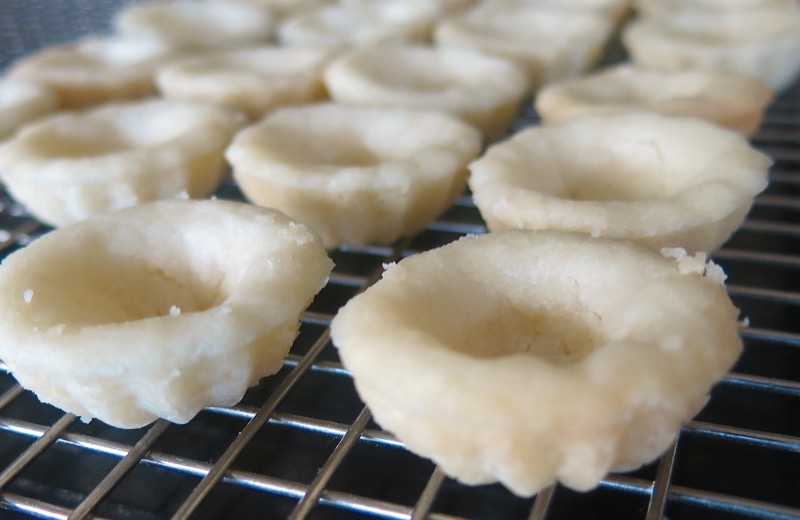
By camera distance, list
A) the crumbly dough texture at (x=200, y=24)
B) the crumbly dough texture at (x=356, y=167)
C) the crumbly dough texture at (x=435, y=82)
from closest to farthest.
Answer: the crumbly dough texture at (x=356, y=167), the crumbly dough texture at (x=435, y=82), the crumbly dough texture at (x=200, y=24)

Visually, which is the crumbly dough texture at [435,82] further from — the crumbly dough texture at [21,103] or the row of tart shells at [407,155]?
the crumbly dough texture at [21,103]

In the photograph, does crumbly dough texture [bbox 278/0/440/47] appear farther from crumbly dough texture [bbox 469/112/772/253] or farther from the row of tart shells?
crumbly dough texture [bbox 469/112/772/253]

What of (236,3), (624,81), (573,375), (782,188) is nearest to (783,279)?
(782,188)

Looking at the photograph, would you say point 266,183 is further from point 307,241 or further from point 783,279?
point 783,279

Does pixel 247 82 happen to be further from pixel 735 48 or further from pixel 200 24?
pixel 735 48

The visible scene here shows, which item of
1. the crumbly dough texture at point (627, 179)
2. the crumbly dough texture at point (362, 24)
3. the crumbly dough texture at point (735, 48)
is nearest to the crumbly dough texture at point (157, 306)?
the crumbly dough texture at point (627, 179)

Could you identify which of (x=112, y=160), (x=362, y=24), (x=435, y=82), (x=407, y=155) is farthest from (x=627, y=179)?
(x=362, y=24)
